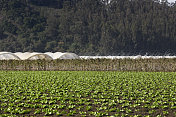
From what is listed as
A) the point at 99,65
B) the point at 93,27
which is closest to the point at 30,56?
the point at 99,65

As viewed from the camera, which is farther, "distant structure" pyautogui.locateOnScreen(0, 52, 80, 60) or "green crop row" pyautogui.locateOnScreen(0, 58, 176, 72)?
"distant structure" pyautogui.locateOnScreen(0, 52, 80, 60)

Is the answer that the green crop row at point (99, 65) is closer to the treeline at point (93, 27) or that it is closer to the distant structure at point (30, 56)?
the distant structure at point (30, 56)

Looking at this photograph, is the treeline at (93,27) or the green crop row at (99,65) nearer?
Answer: the green crop row at (99,65)

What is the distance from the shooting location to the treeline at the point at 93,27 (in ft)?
294

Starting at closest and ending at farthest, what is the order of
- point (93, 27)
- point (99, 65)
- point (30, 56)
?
1. point (99, 65)
2. point (30, 56)
3. point (93, 27)

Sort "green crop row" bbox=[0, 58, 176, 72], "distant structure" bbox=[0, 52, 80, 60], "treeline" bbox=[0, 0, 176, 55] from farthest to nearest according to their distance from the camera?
"treeline" bbox=[0, 0, 176, 55] → "distant structure" bbox=[0, 52, 80, 60] → "green crop row" bbox=[0, 58, 176, 72]

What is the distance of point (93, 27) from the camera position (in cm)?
9869

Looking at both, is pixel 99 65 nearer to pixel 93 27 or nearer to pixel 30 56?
pixel 30 56

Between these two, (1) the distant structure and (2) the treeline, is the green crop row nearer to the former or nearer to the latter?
(1) the distant structure

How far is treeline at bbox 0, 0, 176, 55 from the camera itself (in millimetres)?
89750

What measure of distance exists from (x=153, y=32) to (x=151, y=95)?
244 ft

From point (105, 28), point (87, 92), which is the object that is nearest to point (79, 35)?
point (105, 28)

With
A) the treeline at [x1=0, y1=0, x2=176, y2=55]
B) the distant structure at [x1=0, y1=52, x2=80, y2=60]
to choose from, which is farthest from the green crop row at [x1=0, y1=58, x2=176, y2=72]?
the treeline at [x1=0, y1=0, x2=176, y2=55]

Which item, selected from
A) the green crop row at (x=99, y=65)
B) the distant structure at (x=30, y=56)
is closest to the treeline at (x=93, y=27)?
the distant structure at (x=30, y=56)
